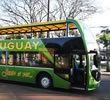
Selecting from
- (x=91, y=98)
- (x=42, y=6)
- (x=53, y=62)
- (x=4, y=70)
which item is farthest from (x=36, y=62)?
(x=42, y=6)

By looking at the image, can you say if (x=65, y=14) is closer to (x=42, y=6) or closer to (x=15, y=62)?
(x=42, y=6)

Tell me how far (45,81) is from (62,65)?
1478 millimetres

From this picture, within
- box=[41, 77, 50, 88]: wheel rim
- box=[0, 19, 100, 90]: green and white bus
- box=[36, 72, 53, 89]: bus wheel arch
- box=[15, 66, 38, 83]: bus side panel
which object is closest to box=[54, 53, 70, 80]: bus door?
box=[0, 19, 100, 90]: green and white bus

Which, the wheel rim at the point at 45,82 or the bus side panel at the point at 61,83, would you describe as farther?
the wheel rim at the point at 45,82

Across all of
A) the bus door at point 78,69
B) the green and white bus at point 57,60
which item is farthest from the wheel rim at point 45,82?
the bus door at point 78,69

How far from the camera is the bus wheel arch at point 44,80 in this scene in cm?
1124

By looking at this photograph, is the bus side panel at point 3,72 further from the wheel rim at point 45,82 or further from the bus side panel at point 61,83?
the bus side panel at point 61,83

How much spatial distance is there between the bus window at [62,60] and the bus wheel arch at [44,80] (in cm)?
94

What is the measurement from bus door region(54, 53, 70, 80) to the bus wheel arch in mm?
682

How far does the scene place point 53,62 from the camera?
36.1ft

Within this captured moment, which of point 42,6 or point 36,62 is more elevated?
point 42,6

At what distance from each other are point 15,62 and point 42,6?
Answer: 53.5 feet

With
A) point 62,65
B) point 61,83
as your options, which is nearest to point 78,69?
point 62,65

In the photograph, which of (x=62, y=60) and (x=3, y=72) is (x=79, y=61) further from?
(x=3, y=72)
